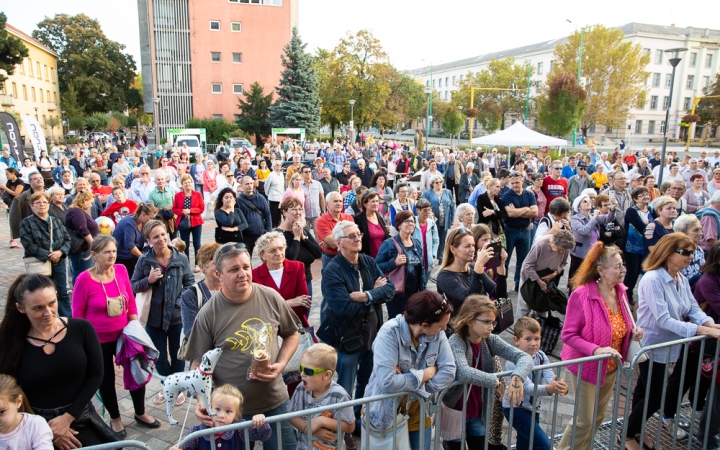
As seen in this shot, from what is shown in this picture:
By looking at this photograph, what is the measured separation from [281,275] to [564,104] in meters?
29.9

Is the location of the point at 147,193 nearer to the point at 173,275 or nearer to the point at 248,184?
the point at 248,184

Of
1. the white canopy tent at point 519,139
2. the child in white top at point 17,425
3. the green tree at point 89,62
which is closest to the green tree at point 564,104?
the white canopy tent at point 519,139

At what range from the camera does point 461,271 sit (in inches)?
177

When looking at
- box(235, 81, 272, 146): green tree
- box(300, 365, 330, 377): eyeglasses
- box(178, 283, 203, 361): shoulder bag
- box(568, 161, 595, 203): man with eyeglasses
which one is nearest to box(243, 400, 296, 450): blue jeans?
box(300, 365, 330, 377): eyeglasses

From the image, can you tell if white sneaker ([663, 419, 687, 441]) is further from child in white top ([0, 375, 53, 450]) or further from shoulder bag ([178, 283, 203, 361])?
child in white top ([0, 375, 53, 450])

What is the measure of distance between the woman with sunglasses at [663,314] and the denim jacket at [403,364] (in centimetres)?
196

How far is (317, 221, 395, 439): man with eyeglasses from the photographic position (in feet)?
13.0

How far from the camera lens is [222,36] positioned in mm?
48094

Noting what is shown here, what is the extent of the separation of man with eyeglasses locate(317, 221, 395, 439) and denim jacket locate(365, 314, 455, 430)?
869 mm

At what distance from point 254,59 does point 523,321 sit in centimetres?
5042

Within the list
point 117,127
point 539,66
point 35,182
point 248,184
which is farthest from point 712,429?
point 539,66

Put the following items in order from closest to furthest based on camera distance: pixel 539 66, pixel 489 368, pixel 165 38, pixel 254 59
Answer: pixel 489 368, pixel 165 38, pixel 254 59, pixel 539 66

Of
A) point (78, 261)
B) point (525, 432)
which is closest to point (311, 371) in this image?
point (525, 432)

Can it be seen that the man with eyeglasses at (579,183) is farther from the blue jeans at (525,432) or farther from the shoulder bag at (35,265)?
the shoulder bag at (35,265)
